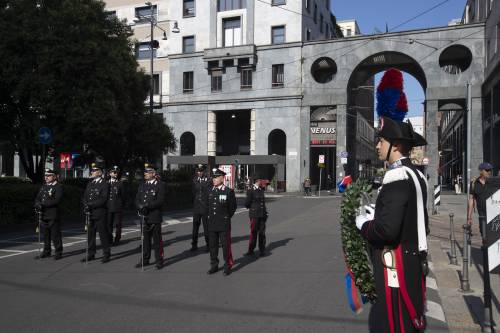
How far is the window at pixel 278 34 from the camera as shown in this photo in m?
41.3

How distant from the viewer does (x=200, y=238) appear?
13.4 metres

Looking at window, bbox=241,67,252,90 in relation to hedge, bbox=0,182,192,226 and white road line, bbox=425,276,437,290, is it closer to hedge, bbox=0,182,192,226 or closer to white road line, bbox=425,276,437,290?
hedge, bbox=0,182,192,226

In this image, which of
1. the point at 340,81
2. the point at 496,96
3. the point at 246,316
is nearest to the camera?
the point at 246,316

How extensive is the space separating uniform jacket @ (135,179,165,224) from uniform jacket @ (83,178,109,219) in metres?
0.95

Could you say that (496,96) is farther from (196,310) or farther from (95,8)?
(196,310)

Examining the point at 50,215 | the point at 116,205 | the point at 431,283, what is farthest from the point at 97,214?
the point at 431,283

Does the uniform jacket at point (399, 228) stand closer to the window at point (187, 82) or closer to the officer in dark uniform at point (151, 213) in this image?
the officer in dark uniform at point (151, 213)

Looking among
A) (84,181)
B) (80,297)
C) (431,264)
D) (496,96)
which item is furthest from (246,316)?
(496,96)

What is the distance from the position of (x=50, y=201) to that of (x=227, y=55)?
110 ft

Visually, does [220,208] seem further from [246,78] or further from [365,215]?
[246,78]

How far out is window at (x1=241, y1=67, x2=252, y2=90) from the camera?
42156mm

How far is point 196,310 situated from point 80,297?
1.85 metres

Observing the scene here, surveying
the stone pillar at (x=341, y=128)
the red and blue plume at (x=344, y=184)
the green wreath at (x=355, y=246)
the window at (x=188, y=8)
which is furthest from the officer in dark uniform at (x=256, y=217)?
the window at (x=188, y=8)

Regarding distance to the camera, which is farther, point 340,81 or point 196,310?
point 340,81
